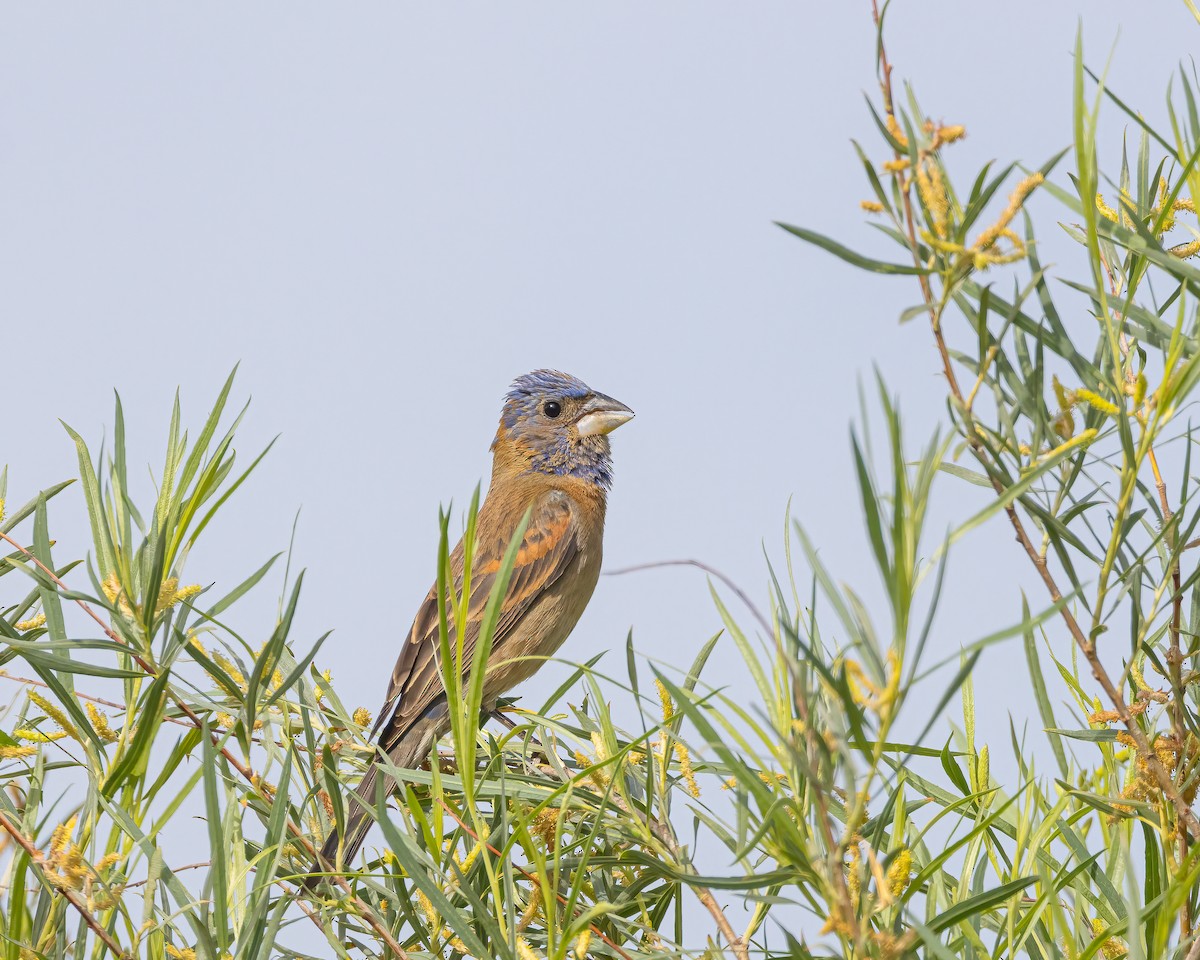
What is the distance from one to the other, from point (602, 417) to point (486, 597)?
55.7 inches

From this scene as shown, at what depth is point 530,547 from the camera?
19.6 ft

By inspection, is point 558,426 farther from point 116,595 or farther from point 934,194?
point 934,194

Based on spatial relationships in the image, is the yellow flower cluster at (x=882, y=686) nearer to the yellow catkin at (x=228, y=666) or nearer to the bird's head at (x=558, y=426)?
the yellow catkin at (x=228, y=666)

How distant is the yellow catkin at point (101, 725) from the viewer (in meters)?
2.08

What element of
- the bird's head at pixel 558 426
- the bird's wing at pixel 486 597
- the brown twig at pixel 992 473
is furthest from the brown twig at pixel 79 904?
the bird's head at pixel 558 426

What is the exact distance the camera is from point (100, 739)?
2059mm

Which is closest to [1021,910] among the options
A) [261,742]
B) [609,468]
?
[261,742]

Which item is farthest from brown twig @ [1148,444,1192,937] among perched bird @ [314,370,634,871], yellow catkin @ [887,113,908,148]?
perched bird @ [314,370,634,871]

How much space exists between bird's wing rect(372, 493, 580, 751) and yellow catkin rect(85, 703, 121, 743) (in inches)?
122

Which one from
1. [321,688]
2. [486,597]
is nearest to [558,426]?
[486,597]

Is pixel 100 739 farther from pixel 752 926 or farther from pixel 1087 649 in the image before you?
pixel 1087 649

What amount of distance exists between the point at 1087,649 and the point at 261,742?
1.37 meters

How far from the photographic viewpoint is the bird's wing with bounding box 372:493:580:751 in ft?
17.8

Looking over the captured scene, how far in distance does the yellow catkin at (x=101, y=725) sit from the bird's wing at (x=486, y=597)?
3089 millimetres
